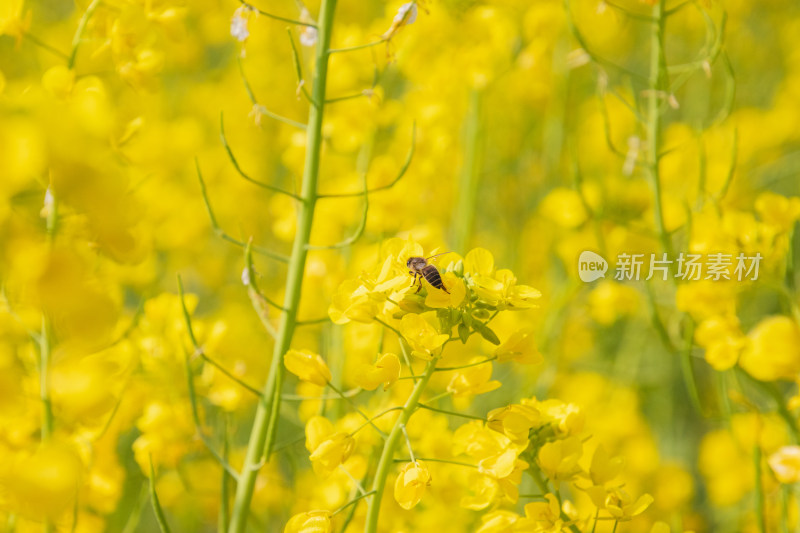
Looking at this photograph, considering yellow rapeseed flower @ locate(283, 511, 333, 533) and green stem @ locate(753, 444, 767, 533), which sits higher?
yellow rapeseed flower @ locate(283, 511, 333, 533)

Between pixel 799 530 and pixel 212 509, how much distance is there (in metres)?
1.17

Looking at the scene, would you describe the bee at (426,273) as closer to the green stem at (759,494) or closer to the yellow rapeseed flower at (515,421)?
the yellow rapeseed flower at (515,421)

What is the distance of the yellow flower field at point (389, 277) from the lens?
2.36 feet

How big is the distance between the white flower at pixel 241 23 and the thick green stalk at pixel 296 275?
0.30 ft

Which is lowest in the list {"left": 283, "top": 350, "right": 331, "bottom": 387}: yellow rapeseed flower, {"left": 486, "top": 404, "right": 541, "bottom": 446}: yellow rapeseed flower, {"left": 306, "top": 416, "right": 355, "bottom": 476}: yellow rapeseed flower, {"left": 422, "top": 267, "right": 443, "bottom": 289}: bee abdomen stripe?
{"left": 306, "top": 416, "right": 355, "bottom": 476}: yellow rapeseed flower

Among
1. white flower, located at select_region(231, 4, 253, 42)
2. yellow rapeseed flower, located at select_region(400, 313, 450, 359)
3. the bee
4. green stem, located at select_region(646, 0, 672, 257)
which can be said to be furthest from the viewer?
green stem, located at select_region(646, 0, 672, 257)

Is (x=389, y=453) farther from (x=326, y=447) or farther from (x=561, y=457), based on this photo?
(x=561, y=457)

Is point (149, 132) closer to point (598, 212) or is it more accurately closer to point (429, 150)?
point (429, 150)

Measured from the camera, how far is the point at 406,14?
924 millimetres

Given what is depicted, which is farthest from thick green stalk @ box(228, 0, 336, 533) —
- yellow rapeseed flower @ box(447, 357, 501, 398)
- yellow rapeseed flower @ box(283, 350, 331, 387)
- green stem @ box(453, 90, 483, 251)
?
green stem @ box(453, 90, 483, 251)

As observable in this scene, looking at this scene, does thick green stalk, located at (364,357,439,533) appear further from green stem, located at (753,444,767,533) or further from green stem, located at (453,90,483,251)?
green stem, located at (453,90,483,251)

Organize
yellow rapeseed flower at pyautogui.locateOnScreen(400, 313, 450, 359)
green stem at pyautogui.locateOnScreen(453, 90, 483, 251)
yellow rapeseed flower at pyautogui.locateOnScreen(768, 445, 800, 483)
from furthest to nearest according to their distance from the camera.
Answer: green stem at pyautogui.locateOnScreen(453, 90, 483, 251)
yellow rapeseed flower at pyautogui.locateOnScreen(768, 445, 800, 483)
yellow rapeseed flower at pyautogui.locateOnScreen(400, 313, 450, 359)

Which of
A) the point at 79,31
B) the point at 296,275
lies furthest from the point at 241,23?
the point at 296,275

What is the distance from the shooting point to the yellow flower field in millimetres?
720
